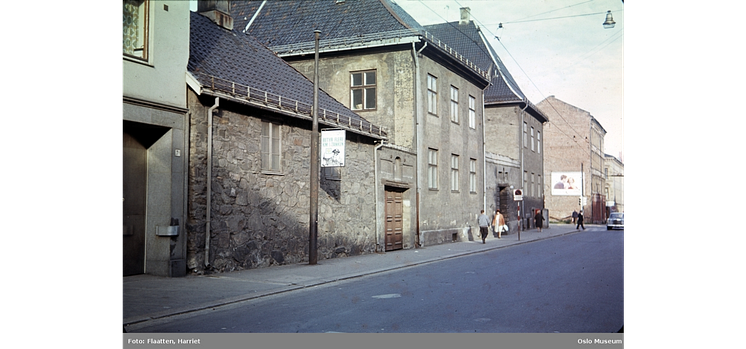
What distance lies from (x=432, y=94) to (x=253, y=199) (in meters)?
11.1

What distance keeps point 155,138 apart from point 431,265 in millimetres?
8077

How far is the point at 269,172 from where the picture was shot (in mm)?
14000

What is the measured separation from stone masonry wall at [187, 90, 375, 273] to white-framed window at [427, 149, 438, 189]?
18.4 feet

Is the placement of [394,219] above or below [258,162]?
below

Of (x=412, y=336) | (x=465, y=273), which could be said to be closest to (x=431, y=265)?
(x=465, y=273)

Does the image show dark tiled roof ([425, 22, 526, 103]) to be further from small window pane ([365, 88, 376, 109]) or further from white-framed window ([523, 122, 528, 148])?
small window pane ([365, 88, 376, 109])

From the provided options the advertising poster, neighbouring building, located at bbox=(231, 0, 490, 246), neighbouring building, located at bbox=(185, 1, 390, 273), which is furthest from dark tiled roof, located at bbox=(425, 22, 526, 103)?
neighbouring building, located at bbox=(185, 1, 390, 273)

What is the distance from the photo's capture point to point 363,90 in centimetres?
1991

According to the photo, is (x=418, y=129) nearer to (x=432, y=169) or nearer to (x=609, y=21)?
(x=432, y=169)

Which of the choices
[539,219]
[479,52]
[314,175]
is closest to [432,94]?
[479,52]

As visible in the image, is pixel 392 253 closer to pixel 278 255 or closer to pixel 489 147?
pixel 278 255

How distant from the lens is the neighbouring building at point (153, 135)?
8.56 metres

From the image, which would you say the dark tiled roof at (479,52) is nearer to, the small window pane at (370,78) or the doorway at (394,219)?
the small window pane at (370,78)

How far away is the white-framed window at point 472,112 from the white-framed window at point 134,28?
19.8 m
